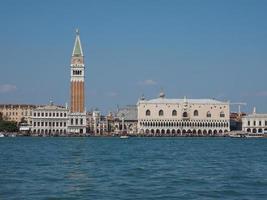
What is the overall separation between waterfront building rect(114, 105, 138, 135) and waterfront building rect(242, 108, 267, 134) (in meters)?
22.8

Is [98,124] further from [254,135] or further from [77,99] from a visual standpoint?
[254,135]

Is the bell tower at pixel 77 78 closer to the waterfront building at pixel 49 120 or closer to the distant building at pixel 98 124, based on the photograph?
the waterfront building at pixel 49 120

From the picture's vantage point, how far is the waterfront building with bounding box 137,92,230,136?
133125 mm

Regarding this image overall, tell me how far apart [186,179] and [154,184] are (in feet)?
7.50

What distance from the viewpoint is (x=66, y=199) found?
71.3 ft

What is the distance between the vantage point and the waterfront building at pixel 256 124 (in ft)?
452

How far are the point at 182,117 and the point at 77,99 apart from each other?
68.3ft

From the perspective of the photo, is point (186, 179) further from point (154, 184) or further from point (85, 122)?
point (85, 122)

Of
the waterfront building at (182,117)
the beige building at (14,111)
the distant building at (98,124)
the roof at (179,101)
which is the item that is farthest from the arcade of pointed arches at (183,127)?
the beige building at (14,111)

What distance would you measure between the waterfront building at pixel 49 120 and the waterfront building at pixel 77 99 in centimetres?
181

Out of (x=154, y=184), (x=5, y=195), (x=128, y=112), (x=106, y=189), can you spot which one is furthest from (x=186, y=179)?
(x=128, y=112)

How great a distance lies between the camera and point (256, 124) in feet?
452

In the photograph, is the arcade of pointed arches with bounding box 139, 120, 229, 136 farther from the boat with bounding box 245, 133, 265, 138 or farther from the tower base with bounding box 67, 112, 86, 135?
the tower base with bounding box 67, 112, 86, 135

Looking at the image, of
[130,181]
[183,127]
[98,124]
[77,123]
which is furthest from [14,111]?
[130,181]
